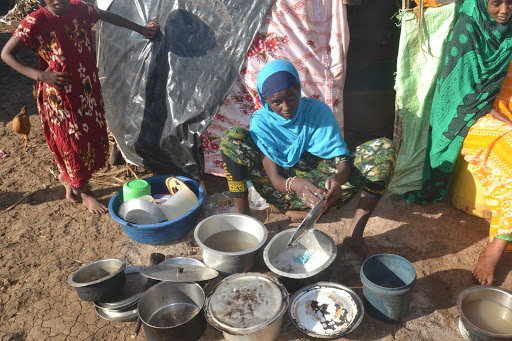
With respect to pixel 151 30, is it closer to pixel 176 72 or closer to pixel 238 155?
pixel 176 72

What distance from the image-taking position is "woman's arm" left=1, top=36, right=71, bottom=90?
274 centimetres

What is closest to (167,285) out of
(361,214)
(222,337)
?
(222,337)

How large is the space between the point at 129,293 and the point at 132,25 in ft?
6.71

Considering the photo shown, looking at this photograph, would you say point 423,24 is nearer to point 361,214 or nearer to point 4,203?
point 361,214

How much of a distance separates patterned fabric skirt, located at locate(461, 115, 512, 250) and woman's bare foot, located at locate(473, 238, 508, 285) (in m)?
0.05

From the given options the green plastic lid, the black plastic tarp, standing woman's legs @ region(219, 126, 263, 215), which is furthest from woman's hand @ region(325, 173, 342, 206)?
the green plastic lid

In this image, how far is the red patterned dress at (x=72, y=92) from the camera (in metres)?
2.80

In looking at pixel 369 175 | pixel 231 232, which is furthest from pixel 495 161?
pixel 231 232

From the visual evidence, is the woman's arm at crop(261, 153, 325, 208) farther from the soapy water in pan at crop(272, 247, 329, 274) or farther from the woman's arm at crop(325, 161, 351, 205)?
the soapy water in pan at crop(272, 247, 329, 274)

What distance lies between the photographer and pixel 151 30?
10.9ft

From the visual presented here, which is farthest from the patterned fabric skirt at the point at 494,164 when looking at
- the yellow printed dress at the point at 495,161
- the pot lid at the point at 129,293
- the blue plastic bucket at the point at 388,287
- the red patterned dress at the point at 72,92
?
the red patterned dress at the point at 72,92

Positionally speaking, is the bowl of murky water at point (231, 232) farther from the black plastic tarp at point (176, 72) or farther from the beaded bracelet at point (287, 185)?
the black plastic tarp at point (176, 72)

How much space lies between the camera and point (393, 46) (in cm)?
401

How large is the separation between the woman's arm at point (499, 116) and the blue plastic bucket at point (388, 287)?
3.95 feet
